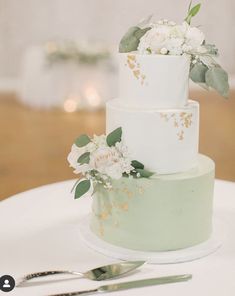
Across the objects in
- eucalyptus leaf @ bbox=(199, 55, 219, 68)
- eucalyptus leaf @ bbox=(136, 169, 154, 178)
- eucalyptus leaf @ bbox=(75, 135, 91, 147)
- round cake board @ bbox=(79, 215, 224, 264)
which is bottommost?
round cake board @ bbox=(79, 215, 224, 264)

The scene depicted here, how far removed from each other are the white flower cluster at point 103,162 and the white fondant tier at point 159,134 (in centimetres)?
A: 4

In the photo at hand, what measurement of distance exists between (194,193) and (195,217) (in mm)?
62

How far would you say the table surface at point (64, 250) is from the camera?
1038 mm

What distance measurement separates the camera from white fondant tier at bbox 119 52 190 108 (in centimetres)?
121

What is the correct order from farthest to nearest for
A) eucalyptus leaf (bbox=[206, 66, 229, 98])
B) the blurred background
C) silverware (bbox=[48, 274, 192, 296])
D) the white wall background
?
the white wall background → the blurred background → eucalyptus leaf (bbox=[206, 66, 229, 98]) → silverware (bbox=[48, 274, 192, 296])

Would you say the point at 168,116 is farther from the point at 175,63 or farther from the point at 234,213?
the point at 234,213

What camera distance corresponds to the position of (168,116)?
1.22 m

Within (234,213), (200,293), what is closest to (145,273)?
(200,293)

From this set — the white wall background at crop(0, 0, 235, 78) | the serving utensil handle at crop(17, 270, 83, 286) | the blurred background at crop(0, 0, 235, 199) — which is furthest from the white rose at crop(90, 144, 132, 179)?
the white wall background at crop(0, 0, 235, 78)

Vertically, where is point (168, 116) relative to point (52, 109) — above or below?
above

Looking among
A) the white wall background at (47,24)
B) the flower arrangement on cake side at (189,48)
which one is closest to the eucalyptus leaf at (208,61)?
the flower arrangement on cake side at (189,48)

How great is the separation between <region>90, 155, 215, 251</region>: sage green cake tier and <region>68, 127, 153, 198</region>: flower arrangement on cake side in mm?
27

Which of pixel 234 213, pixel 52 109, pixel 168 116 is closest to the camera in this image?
pixel 168 116

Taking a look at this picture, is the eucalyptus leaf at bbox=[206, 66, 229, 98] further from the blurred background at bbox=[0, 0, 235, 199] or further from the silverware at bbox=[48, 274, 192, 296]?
the blurred background at bbox=[0, 0, 235, 199]
